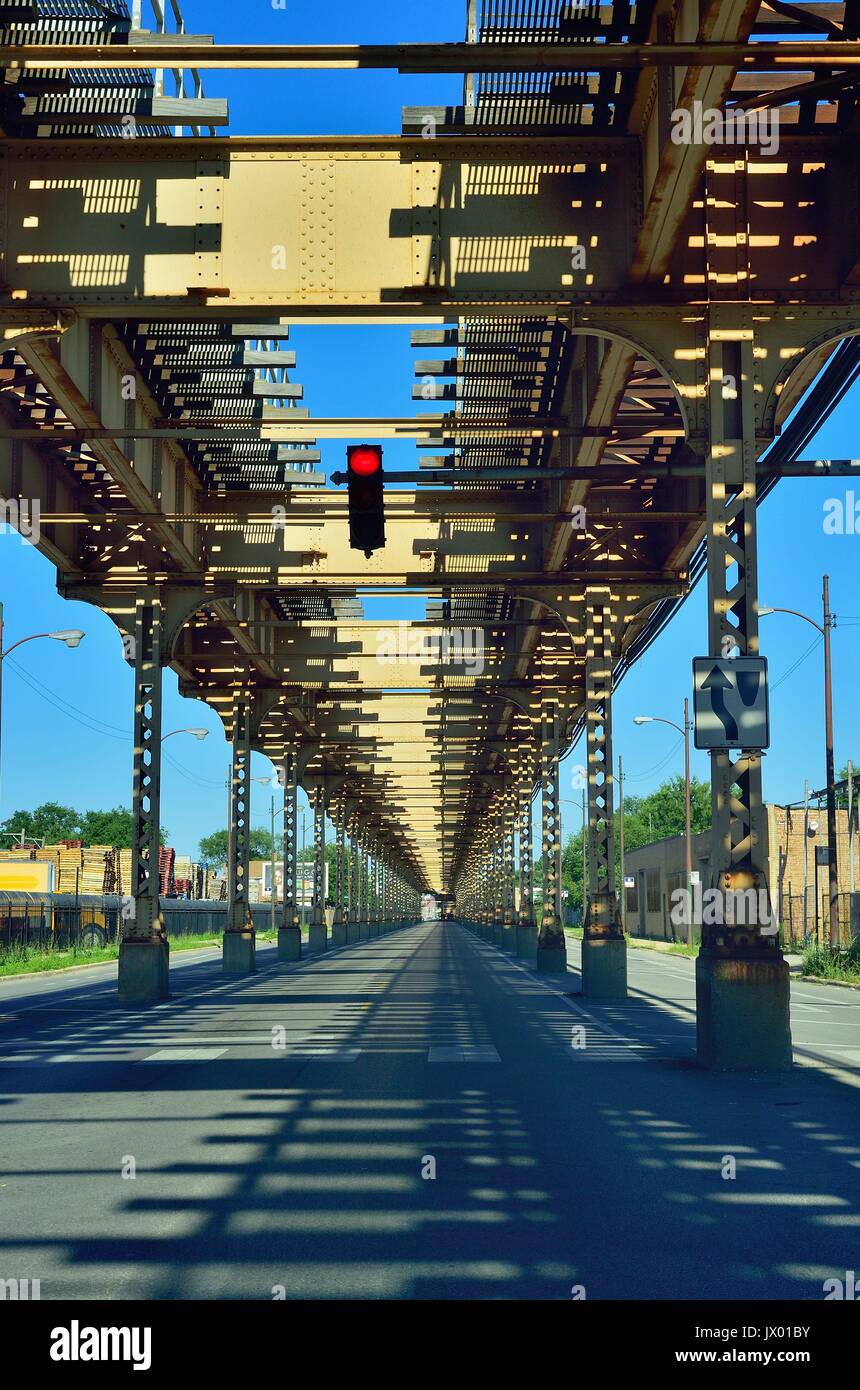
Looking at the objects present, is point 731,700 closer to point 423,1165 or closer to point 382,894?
point 423,1165

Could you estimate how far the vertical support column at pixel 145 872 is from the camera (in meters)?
28.2

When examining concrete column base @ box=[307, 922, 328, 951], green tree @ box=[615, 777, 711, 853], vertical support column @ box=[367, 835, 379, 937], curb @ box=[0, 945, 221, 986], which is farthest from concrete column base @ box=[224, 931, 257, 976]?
green tree @ box=[615, 777, 711, 853]

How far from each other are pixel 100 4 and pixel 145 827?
52.7 feet

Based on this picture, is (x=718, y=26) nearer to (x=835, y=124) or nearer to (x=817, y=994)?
(x=835, y=124)

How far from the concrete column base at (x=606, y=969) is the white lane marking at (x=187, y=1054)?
11.1 m

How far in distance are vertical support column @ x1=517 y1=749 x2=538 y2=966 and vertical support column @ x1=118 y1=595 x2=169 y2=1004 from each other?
94.0ft

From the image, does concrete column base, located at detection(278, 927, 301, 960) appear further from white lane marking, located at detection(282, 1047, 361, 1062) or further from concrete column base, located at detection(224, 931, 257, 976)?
white lane marking, located at detection(282, 1047, 361, 1062)

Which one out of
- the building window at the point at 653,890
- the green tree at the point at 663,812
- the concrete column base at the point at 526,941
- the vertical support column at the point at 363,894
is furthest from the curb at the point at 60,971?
the green tree at the point at 663,812

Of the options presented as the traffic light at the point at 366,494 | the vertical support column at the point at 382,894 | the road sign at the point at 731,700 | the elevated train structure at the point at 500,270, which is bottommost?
the vertical support column at the point at 382,894

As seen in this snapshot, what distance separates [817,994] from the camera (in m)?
33.7

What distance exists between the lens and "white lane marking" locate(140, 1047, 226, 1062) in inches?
700

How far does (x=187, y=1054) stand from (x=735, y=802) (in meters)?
7.44

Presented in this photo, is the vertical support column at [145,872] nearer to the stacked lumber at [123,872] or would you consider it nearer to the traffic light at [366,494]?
the traffic light at [366,494]

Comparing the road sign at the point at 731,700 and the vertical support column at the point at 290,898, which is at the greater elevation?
the road sign at the point at 731,700
